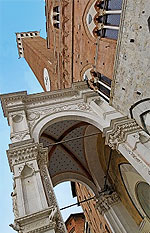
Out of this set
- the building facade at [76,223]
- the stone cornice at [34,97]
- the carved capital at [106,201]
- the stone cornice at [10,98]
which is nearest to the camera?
the stone cornice at [34,97]

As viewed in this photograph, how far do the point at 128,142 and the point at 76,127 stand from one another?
3598 millimetres

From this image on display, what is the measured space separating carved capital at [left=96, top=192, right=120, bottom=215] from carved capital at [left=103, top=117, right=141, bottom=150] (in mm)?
3719

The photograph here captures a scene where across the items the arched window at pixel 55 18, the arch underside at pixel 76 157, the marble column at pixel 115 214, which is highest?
the arched window at pixel 55 18

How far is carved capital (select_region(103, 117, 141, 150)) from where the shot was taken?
583 centimetres

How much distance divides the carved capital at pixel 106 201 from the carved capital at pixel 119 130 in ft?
12.2

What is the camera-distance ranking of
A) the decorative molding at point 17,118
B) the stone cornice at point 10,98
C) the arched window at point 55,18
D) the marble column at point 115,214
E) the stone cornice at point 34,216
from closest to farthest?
the stone cornice at point 34,216
the decorative molding at point 17,118
the stone cornice at point 10,98
the marble column at point 115,214
the arched window at point 55,18

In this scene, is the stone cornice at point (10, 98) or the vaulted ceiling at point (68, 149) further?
the vaulted ceiling at point (68, 149)

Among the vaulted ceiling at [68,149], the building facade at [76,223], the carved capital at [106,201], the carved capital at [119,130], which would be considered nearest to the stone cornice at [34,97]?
the vaulted ceiling at [68,149]

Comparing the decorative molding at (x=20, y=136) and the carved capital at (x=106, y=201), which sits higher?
the decorative molding at (x=20, y=136)

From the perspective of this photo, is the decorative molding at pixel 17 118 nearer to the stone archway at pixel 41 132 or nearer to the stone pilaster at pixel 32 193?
the stone archway at pixel 41 132

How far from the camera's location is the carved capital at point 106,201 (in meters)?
8.53

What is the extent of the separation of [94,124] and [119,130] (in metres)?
1.30

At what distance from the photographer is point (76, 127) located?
8.96m

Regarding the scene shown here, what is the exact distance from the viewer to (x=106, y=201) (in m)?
8.75
